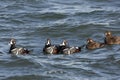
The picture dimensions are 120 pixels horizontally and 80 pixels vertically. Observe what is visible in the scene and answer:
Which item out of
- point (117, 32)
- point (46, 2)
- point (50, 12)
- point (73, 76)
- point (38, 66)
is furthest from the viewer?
point (46, 2)

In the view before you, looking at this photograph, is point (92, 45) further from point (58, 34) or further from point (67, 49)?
point (58, 34)

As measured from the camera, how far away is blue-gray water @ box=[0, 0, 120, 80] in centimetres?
1927

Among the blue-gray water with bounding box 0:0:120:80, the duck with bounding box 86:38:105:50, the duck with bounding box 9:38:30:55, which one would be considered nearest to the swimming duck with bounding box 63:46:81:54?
the blue-gray water with bounding box 0:0:120:80

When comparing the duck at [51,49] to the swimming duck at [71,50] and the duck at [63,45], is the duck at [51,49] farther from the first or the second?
the swimming duck at [71,50]

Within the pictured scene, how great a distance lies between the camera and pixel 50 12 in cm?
2786

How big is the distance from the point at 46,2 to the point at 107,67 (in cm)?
1120

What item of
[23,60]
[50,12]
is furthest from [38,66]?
[50,12]

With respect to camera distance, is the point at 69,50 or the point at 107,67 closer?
the point at 107,67

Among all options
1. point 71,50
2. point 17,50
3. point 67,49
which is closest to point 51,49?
point 67,49

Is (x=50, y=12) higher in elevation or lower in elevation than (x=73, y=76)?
higher

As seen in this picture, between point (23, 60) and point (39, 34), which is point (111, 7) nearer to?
point (39, 34)

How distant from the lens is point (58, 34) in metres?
24.1

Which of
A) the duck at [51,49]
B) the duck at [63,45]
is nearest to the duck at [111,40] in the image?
the duck at [63,45]

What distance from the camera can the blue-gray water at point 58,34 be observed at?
19266 millimetres
